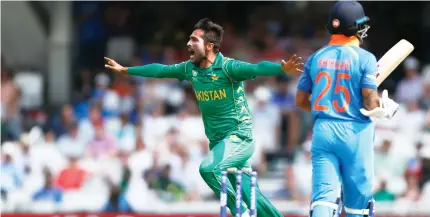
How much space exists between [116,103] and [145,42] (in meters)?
1.52

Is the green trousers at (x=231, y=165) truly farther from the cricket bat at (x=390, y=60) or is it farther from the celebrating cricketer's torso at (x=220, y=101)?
the cricket bat at (x=390, y=60)

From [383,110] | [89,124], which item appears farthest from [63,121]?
[383,110]

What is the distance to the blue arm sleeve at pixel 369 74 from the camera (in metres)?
6.97

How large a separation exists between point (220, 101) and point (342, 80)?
1.39 metres

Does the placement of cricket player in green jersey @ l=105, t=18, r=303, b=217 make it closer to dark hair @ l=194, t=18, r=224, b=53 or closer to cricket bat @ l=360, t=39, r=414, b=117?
dark hair @ l=194, t=18, r=224, b=53

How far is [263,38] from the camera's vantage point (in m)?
15.3

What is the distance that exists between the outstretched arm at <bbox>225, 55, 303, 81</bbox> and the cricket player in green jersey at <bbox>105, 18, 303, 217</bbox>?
1 cm

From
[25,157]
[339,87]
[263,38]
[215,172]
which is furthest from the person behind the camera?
[263,38]

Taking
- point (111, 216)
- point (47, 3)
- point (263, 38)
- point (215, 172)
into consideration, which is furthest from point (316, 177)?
point (47, 3)

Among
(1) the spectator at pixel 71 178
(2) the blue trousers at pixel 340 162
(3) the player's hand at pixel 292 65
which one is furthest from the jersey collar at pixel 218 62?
(1) the spectator at pixel 71 178

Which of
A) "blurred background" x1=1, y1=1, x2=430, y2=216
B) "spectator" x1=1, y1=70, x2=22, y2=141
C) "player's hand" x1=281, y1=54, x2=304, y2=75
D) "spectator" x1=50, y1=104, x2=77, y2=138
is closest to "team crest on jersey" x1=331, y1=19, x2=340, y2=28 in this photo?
"player's hand" x1=281, y1=54, x2=304, y2=75

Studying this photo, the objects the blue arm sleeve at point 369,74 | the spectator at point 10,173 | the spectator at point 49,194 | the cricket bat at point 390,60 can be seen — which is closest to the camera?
the blue arm sleeve at point 369,74

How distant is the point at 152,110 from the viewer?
14328mm

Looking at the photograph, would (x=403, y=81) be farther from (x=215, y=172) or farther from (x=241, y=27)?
(x=215, y=172)
